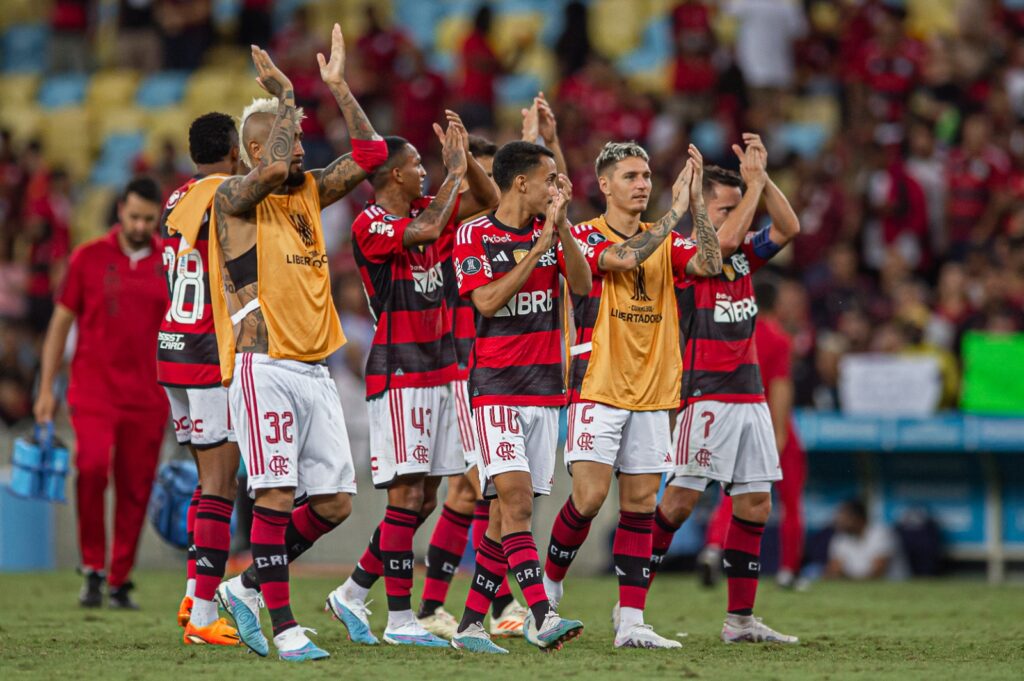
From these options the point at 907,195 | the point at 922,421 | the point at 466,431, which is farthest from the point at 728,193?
the point at 907,195

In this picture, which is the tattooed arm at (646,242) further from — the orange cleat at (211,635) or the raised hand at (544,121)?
the orange cleat at (211,635)

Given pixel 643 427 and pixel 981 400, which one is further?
pixel 981 400

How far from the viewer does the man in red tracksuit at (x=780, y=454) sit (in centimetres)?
1253

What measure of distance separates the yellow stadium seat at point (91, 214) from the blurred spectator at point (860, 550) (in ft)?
35.6

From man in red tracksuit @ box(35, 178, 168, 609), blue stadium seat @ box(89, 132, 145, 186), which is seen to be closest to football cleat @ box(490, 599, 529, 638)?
man in red tracksuit @ box(35, 178, 168, 609)

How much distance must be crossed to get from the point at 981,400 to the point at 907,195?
127 inches

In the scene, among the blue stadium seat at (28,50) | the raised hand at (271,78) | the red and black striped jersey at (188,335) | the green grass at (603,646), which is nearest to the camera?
the green grass at (603,646)

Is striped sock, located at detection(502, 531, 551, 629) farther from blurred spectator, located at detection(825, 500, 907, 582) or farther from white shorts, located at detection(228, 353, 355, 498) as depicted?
blurred spectator, located at detection(825, 500, 907, 582)

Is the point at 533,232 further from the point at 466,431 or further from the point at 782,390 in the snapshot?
the point at 782,390

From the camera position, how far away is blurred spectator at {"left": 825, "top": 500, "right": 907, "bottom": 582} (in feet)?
47.3

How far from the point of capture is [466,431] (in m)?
8.61


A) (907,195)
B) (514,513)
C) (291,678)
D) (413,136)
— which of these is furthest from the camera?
(413,136)

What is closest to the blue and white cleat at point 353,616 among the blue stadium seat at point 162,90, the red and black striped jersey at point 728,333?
the red and black striped jersey at point 728,333

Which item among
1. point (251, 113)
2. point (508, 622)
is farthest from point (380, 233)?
point (508, 622)
